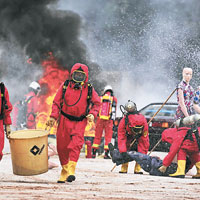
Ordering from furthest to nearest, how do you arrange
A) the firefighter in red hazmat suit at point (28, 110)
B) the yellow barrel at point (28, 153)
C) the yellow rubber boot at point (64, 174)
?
1. the firefighter in red hazmat suit at point (28, 110)
2. the yellow rubber boot at point (64, 174)
3. the yellow barrel at point (28, 153)

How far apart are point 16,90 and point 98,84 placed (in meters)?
4.24

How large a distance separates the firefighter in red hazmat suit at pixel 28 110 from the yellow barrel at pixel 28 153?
208 inches

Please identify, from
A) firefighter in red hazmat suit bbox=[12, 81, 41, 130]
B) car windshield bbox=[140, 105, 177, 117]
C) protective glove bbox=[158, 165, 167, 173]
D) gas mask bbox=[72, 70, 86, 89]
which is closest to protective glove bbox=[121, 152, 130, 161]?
protective glove bbox=[158, 165, 167, 173]

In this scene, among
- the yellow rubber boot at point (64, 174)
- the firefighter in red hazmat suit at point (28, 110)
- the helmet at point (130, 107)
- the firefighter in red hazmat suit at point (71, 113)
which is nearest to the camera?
the yellow rubber boot at point (64, 174)

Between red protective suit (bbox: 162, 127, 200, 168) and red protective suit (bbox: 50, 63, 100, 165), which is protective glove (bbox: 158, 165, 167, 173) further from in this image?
red protective suit (bbox: 50, 63, 100, 165)

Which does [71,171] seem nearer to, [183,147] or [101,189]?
[101,189]

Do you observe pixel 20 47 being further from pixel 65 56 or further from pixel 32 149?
pixel 32 149

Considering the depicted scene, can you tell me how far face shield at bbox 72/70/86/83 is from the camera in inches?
174

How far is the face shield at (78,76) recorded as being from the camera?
14.5 ft

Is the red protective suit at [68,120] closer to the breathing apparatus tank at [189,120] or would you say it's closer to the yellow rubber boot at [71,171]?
the yellow rubber boot at [71,171]

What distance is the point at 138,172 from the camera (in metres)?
5.28

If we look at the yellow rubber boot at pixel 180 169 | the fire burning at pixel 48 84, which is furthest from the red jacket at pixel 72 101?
the fire burning at pixel 48 84

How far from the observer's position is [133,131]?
206 inches

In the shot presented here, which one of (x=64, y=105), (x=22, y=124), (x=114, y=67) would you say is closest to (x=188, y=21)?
(x=114, y=67)
